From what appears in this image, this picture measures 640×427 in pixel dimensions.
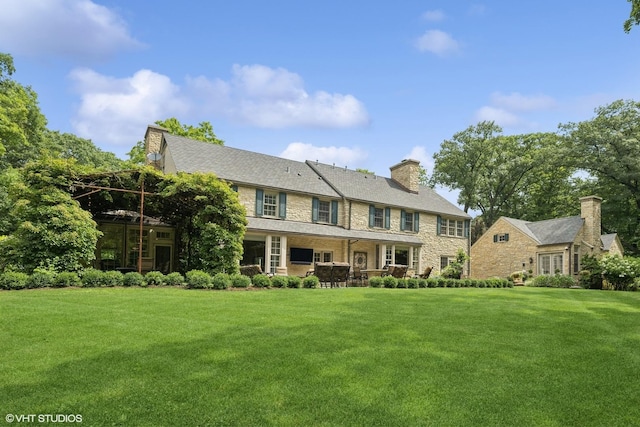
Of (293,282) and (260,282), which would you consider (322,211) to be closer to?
(293,282)

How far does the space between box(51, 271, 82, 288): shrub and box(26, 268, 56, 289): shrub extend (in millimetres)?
123

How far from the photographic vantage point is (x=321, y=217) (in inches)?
931

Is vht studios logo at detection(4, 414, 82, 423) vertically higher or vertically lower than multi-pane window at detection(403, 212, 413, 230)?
lower

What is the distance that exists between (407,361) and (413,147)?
97.8 ft

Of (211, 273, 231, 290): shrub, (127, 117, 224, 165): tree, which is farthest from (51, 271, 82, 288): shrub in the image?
(127, 117, 224, 165): tree

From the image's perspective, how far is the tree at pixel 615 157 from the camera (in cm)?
3102

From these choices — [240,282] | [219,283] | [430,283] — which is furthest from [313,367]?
[430,283]

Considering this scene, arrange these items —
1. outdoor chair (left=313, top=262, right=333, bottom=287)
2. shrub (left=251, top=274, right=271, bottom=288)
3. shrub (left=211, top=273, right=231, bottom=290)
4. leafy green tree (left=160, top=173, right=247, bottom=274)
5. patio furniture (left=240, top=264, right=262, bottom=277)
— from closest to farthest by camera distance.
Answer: shrub (left=211, top=273, right=231, bottom=290) < shrub (left=251, top=274, right=271, bottom=288) < leafy green tree (left=160, top=173, right=247, bottom=274) < patio furniture (left=240, top=264, right=262, bottom=277) < outdoor chair (left=313, top=262, right=333, bottom=287)

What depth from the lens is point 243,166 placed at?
22266mm

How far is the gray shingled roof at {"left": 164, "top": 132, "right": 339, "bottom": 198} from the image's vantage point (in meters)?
20.5

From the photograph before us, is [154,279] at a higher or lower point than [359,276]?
higher

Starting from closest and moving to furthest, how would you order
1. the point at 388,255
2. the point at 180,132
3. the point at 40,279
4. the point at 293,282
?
1. the point at 40,279
2. the point at 293,282
3. the point at 388,255
4. the point at 180,132

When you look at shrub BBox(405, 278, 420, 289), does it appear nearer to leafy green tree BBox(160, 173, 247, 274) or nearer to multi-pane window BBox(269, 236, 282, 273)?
multi-pane window BBox(269, 236, 282, 273)

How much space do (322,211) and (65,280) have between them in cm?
1417
